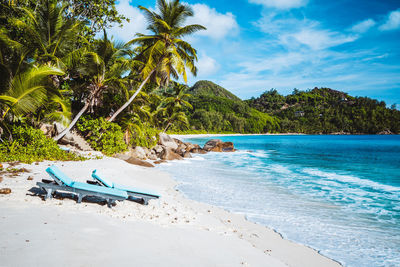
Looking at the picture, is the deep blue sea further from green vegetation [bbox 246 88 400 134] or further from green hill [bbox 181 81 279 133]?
green vegetation [bbox 246 88 400 134]

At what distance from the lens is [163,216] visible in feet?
17.5

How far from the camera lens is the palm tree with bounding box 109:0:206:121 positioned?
1462cm

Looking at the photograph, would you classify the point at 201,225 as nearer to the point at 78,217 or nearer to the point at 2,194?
the point at 78,217

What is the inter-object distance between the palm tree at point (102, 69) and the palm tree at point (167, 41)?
4.96 feet

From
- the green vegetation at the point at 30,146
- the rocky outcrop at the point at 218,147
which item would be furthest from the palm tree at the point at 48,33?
the rocky outcrop at the point at 218,147

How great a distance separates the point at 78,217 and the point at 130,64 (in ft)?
37.0

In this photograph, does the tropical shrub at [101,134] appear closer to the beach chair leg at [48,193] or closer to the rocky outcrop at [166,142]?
the beach chair leg at [48,193]

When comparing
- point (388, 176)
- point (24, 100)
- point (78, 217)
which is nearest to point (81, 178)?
point (78, 217)

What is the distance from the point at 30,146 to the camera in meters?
9.74

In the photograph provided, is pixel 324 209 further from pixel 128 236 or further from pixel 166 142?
pixel 166 142

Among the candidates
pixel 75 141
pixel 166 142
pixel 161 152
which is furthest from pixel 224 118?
pixel 75 141

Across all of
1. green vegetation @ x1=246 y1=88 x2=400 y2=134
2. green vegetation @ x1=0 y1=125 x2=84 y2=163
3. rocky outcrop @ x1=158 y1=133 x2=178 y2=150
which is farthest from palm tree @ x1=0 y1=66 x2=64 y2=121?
green vegetation @ x1=246 y1=88 x2=400 y2=134

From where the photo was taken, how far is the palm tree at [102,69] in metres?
12.5

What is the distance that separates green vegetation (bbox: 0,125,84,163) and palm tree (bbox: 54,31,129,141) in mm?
2565
